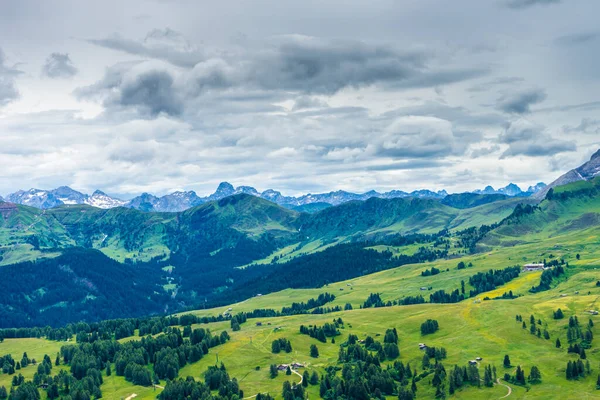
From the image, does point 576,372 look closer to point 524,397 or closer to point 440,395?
point 524,397

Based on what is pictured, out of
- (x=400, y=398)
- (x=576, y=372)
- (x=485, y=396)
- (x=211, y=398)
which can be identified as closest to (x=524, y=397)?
(x=485, y=396)

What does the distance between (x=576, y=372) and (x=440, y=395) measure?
1873 inches

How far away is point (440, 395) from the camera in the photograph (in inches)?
7840

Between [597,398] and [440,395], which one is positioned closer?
[597,398]

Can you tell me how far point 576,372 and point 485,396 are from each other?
115 feet

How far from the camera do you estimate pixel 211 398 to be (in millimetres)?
199500

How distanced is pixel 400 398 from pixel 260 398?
1927 inches

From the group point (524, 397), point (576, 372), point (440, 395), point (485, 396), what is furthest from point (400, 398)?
point (576, 372)

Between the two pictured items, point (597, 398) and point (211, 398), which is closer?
point (597, 398)

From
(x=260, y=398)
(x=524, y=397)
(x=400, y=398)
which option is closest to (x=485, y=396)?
(x=524, y=397)

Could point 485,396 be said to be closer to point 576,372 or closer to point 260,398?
point 576,372

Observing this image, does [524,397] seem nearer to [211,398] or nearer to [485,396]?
[485,396]

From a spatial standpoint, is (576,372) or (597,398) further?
(576,372)

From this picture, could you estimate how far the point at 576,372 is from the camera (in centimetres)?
19788
